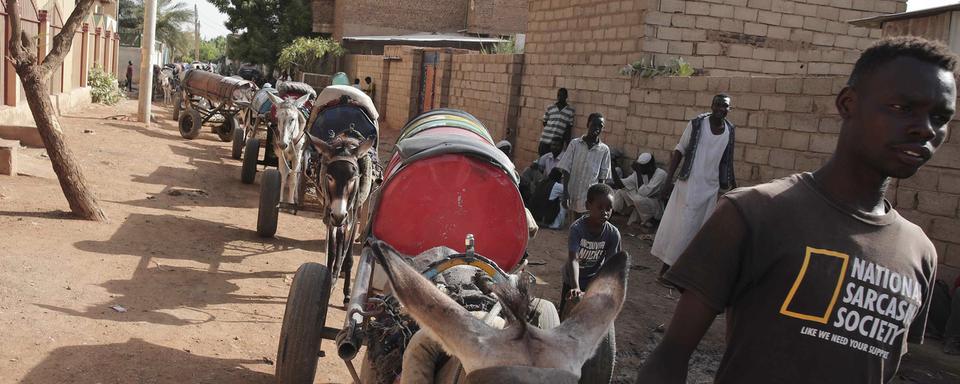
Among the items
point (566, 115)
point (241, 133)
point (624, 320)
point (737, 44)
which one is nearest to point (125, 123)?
point (241, 133)

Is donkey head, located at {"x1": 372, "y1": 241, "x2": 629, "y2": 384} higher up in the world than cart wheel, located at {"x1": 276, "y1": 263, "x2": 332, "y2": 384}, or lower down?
higher up

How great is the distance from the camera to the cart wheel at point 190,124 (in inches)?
707

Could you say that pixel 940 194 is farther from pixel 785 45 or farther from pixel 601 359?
pixel 785 45

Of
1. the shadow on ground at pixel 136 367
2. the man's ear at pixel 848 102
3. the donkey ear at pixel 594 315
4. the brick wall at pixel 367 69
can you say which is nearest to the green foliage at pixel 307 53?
the brick wall at pixel 367 69

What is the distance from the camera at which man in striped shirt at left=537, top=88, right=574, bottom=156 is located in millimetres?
12531

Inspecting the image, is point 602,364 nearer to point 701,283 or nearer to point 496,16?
point 701,283

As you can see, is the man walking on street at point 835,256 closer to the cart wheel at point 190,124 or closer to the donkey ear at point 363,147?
the donkey ear at point 363,147

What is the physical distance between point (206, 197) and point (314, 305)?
299 inches

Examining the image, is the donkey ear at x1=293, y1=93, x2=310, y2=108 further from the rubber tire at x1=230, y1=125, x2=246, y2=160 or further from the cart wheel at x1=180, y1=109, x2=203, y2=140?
the cart wheel at x1=180, y1=109, x2=203, y2=140

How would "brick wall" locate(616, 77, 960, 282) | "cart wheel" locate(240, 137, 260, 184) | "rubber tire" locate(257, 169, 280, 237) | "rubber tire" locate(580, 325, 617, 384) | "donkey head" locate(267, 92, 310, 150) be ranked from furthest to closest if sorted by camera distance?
"cart wheel" locate(240, 137, 260, 184), "donkey head" locate(267, 92, 310, 150), "rubber tire" locate(257, 169, 280, 237), "brick wall" locate(616, 77, 960, 282), "rubber tire" locate(580, 325, 617, 384)

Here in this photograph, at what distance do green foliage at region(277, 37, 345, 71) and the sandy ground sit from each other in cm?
2169

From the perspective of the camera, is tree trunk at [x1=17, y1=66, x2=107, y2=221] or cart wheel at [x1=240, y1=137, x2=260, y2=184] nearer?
tree trunk at [x1=17, y1=66, x2=107, y2=221]

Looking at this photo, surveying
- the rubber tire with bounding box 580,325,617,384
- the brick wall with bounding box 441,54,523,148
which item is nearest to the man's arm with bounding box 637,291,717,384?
the rubber tire with bounding box 580,325,617,384

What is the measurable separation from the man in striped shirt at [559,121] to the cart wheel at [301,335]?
857 centimetres
